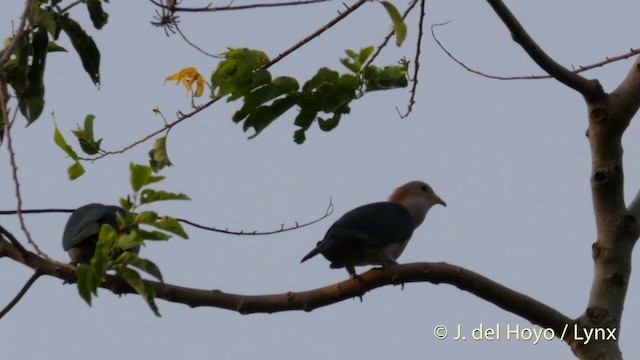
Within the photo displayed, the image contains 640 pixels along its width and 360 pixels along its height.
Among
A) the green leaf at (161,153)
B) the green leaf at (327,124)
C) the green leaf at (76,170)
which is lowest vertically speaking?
the green leaf at (76,170)

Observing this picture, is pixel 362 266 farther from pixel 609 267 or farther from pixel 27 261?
pixel 27 261

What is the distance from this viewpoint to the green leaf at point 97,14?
376 cm

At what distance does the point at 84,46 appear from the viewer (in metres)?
3.77

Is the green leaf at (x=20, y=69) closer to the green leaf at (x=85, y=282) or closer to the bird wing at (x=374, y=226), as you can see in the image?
the green leaf at (x=85, y=282)

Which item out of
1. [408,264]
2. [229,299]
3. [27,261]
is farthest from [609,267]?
[27,261]

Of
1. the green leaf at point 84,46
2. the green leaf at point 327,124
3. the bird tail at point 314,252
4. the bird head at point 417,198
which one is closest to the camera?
the green leaf at point 84,46

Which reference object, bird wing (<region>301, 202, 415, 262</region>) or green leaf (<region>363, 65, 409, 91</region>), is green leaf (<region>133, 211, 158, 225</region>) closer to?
green leaf (<region>363, 65, 409, 91</region>)

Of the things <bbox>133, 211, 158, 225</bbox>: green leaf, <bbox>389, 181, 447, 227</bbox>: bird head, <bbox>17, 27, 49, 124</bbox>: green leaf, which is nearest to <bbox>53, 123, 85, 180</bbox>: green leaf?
<bbox>17, 27, 49, 124</bbox>: green leaf

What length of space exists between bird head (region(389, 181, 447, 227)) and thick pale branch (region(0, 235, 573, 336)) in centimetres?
290

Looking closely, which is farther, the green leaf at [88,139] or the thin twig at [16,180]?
the green leaf at [88,139]

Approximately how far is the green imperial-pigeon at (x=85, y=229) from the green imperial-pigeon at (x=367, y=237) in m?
1.12

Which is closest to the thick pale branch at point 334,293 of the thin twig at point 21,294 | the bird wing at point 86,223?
the thin twig at point 21,294

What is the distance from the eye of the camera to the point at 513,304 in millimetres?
Answer: 3871

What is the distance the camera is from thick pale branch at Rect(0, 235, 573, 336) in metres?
3.72
